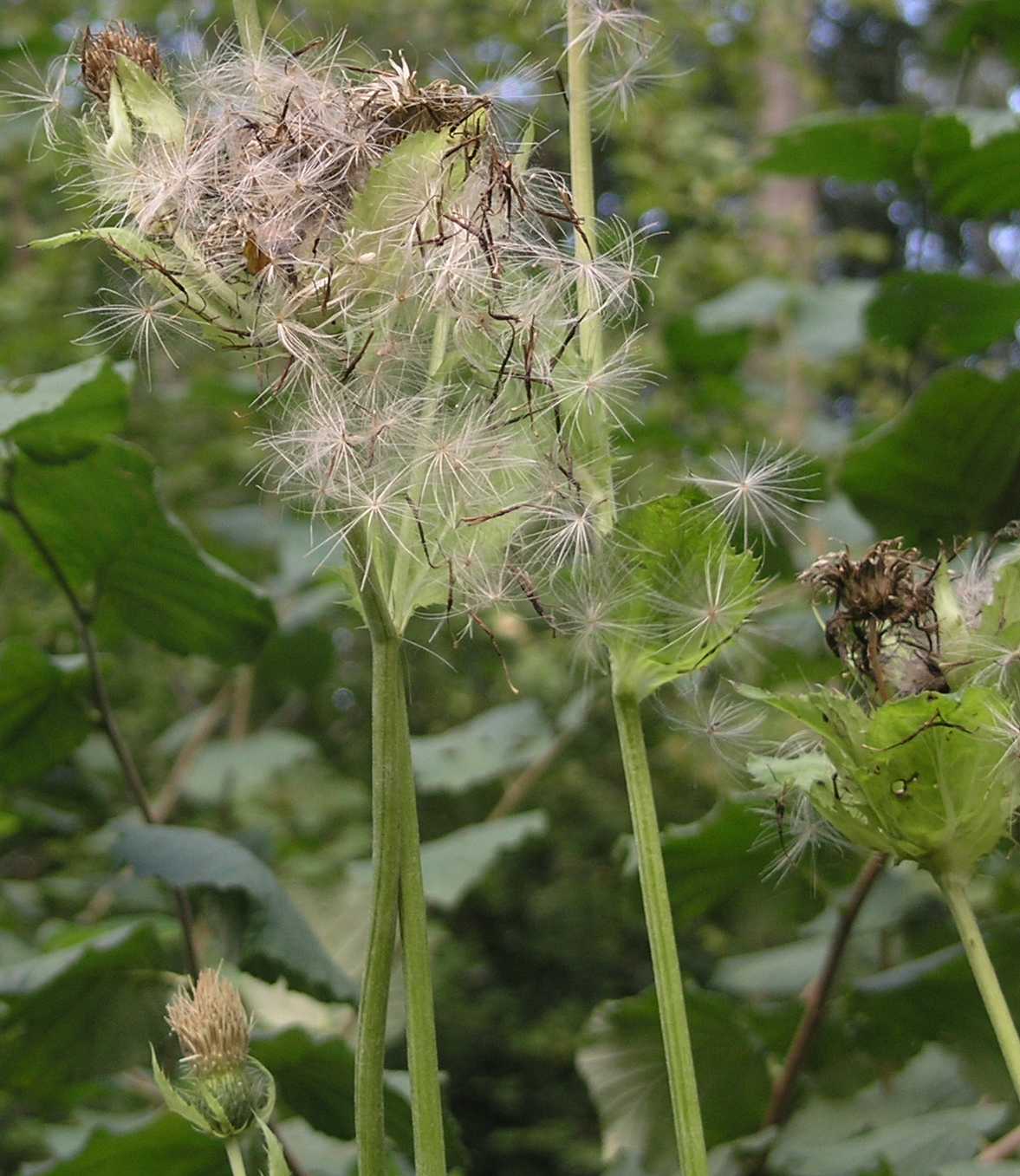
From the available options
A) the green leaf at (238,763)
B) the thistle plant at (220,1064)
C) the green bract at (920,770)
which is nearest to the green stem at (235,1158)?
the thistle plant at (220,1064)

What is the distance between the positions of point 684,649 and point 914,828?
0.13m

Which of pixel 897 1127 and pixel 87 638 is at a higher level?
pixel 87 638

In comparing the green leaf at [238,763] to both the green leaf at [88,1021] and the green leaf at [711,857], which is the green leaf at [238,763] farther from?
the green leaf at [711,857]

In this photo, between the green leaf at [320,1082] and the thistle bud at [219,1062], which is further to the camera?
the green leaf at [320,1082]

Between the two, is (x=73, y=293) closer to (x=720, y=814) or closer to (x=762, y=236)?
(x=762, y=236)

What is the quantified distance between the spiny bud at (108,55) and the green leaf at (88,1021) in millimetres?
703

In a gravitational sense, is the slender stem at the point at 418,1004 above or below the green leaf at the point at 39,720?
below

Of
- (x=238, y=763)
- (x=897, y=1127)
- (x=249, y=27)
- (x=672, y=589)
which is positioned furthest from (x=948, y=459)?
(x=238, y=763)

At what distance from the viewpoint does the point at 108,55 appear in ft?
2.01

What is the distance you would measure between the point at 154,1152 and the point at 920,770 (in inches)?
26.8

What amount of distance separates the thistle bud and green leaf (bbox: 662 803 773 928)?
0.49 meters

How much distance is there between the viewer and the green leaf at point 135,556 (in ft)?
3.88

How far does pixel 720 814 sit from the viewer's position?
3.48 feet

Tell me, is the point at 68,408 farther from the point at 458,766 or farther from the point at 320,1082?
the point at 458,766
